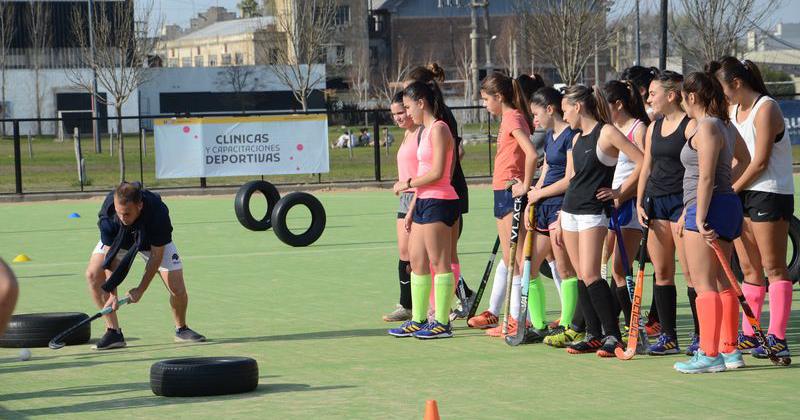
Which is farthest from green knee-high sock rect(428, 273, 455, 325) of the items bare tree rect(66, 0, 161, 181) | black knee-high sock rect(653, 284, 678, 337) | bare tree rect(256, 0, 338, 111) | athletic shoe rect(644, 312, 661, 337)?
bare tree rect(256, 0, 338, 111)

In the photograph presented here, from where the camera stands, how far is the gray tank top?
26.5 feet

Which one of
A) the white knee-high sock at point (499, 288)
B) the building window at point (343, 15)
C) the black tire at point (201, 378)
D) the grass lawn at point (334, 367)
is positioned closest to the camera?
the grass lawn at point (334, 367)

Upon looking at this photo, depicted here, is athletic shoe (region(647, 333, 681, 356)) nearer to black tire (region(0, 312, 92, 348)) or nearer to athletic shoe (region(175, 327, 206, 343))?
athletic shoe (region(175, 327, 206, 343))

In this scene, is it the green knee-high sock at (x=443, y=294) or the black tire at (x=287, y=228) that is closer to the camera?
the green knee-high sock at (x=443, y=294)

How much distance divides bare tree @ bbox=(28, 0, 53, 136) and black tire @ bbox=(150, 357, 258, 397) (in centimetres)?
6381

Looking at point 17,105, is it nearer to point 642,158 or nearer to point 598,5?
point 598,5

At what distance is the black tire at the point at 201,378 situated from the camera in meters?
7.79

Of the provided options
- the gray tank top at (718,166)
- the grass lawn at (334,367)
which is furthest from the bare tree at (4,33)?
the gray tank top at (718,166)

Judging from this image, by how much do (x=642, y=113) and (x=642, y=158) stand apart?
796 mm

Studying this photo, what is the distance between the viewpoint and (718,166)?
806 centimetres

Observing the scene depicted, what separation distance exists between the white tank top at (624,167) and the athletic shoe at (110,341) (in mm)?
3943

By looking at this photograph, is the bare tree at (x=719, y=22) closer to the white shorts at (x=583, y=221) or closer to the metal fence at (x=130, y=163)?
the metal fence at (x=130, y=163)

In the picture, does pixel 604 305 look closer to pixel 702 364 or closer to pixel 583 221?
pixel 583 221

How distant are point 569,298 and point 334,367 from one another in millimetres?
1879
